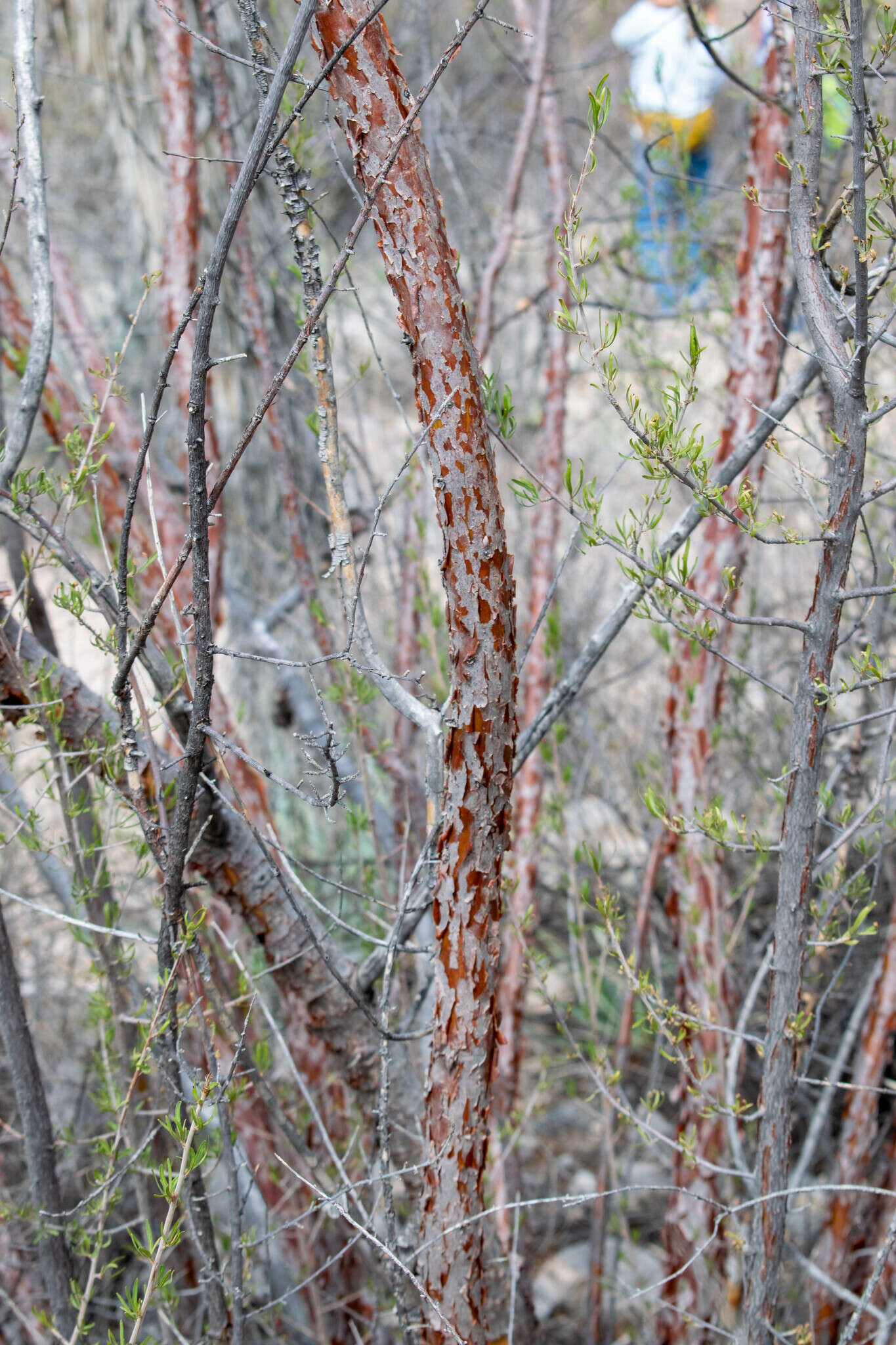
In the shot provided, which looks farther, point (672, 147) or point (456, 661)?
point (672, 147)

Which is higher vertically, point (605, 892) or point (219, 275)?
point (219, 275)

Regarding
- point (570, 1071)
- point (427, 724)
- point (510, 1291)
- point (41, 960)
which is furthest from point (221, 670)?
point (427, 724)

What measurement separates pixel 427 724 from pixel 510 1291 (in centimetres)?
115

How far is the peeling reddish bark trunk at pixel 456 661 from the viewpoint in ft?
3.43

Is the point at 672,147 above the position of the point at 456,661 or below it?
above

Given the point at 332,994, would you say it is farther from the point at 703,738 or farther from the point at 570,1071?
the point at 570,1071

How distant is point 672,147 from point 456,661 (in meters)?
2.61

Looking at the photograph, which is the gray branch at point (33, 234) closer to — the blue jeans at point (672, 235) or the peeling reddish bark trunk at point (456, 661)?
the peeling reddish bark trunk at point (456, 661)

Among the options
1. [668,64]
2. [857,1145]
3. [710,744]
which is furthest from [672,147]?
[668,64]

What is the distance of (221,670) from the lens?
4.46 m

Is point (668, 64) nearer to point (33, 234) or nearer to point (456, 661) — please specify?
point (33, 234)

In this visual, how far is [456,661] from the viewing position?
112cm

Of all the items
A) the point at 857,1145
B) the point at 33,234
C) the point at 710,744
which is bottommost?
the point at 857,1145

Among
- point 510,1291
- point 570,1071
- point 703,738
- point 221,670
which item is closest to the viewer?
point 510,1291
